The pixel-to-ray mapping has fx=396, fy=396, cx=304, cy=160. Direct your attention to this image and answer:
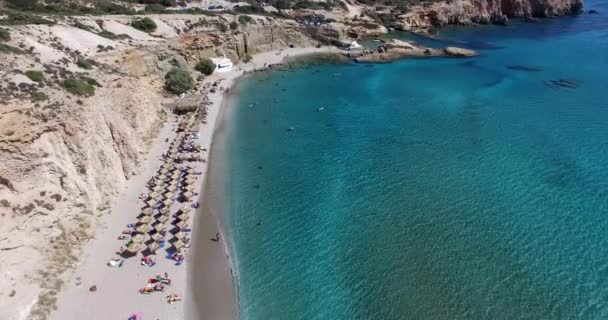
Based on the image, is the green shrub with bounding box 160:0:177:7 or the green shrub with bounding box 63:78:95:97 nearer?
the green shrub with bounding box 63:78:95:97

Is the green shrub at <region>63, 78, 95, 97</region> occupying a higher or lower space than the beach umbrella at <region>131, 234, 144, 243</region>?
higher

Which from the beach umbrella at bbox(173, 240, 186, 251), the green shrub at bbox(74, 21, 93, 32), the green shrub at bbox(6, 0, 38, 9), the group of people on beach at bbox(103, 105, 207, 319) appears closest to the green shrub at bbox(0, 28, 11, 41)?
the green shrub at bbox(74, 21, 93, 32)

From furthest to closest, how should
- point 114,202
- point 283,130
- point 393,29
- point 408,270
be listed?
point 393,29, point 283,130, point 114,202, point 408,270

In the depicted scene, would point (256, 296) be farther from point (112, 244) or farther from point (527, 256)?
point (527, 256)

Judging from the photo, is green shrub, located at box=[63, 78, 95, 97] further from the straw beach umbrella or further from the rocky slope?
the straw beach umbrella

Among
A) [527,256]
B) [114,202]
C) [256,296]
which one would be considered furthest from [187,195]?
[527,256]

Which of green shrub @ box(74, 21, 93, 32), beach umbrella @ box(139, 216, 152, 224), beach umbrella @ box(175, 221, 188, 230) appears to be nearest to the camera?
beach umbrella @ box(139, 216, 152, 224)
